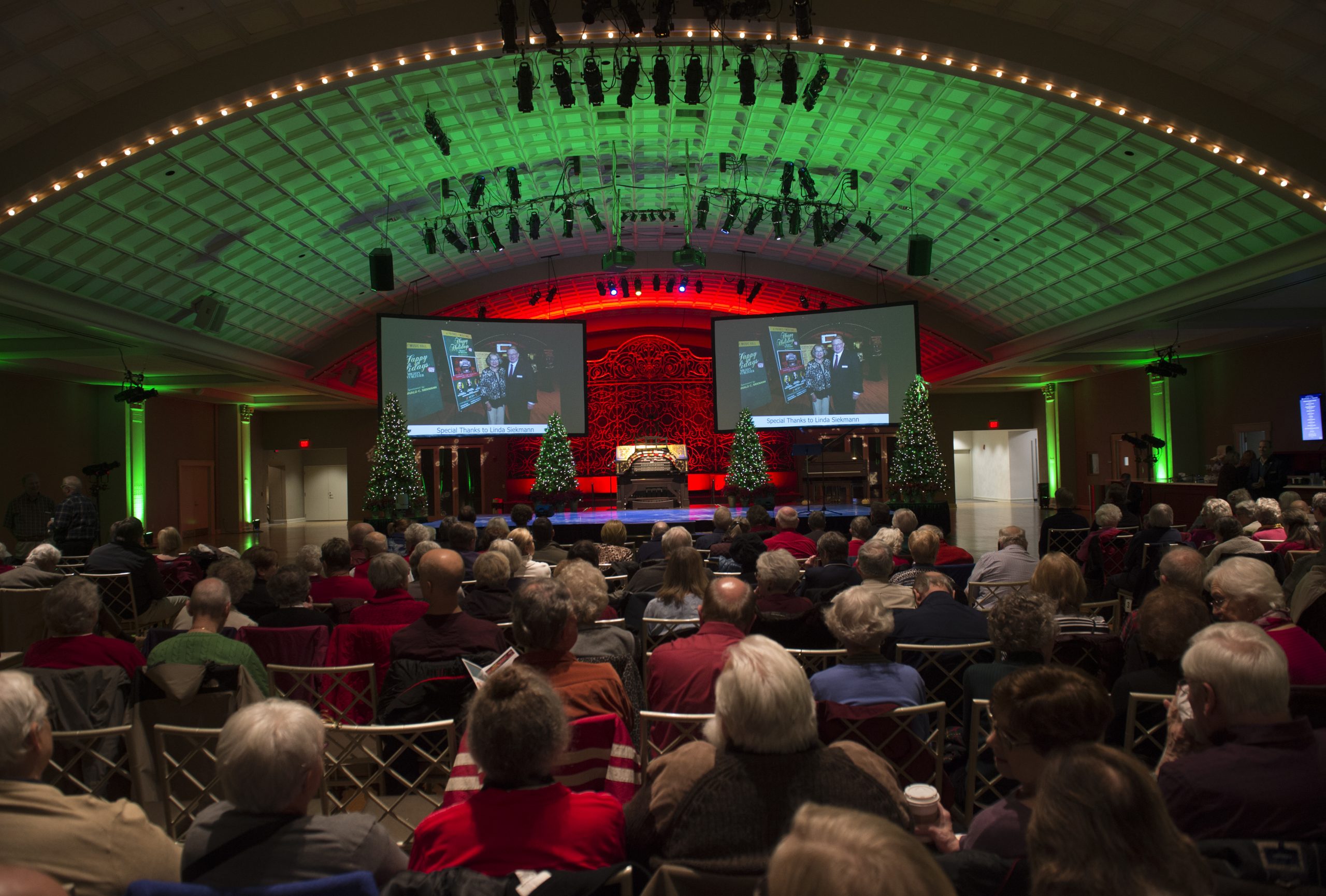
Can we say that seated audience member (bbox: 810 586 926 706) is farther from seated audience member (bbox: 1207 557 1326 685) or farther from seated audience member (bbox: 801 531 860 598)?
seated audience member (bbox: 801 531 860 598)

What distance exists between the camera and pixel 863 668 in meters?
2.78

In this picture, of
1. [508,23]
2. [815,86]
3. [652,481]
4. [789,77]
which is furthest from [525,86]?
[652,481]

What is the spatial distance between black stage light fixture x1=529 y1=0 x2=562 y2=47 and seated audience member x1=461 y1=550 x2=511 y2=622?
196 inches

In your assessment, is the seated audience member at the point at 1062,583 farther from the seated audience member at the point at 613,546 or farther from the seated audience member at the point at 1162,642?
the seated audience member at the point at 613,546

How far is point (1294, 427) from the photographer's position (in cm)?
1518

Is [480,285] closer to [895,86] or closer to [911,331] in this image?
[911,331]

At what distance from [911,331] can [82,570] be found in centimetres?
1344

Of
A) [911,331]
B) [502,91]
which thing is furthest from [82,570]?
[911,331]

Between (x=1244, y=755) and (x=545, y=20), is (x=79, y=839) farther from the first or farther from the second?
(x=545, y=20)

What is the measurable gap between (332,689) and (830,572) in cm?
278

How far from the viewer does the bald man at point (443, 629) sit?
341 centimetres

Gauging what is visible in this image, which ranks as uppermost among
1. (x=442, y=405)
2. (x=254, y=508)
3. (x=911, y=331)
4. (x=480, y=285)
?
(x=480, y=285)

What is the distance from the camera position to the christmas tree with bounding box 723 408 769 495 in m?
16.2

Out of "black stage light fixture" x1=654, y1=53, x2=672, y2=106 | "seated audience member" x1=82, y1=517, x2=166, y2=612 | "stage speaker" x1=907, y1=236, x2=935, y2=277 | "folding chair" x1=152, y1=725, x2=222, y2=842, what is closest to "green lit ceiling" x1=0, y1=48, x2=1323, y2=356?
"stage speaker" x1=907, y1=236, x2=935, y2=277
